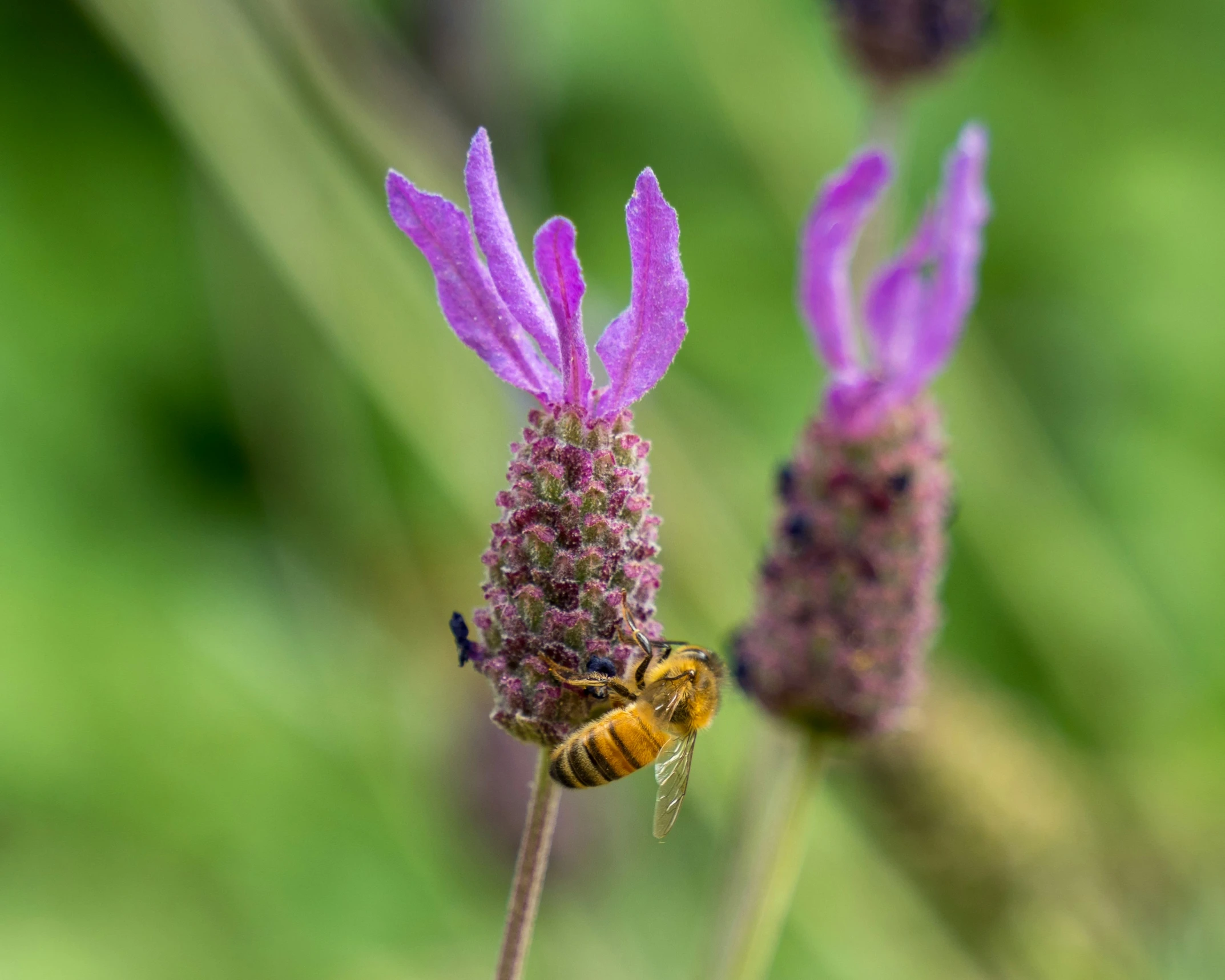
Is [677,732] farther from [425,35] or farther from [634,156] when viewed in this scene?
[634,156]

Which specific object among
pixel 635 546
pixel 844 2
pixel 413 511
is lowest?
pixel 635 546

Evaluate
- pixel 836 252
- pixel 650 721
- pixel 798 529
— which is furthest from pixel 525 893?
pixel 836 252

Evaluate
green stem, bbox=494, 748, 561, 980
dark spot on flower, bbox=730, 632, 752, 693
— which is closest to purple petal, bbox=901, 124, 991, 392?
dark spot on flower, bbox=730, 632, 752, 693

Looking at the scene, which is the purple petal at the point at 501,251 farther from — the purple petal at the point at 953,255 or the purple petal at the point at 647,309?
the purple petal at the point at 953,255

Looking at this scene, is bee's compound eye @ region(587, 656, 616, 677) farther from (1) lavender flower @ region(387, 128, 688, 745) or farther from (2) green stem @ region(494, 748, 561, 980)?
(2) green stem @ region(494, 748, 561, 980)

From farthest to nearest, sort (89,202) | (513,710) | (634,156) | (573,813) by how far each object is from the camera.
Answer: (634,156), (89,202), (573,813), (513,710)

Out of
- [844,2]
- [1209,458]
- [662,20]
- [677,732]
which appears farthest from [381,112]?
[1209,458]
